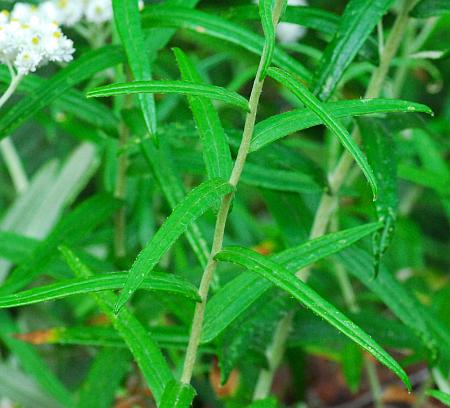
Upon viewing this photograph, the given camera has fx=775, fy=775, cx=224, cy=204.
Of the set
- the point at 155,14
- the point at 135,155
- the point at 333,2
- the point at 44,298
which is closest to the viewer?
the point at 44,298

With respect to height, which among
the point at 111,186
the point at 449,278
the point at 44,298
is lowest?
the point at 44,298

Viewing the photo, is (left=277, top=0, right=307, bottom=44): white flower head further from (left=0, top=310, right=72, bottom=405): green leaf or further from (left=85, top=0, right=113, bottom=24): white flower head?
(left=0, top=310, right=72, bottom=405): green leaf

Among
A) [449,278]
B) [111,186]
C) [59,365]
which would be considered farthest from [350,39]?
[449,278]

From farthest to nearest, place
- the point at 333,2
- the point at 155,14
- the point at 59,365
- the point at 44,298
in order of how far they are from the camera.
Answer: the point at 333,2 < the point at 59,365 < the point at 155,14 < the point at 44,298

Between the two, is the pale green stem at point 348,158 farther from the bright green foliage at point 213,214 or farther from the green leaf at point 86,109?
the green leaf at point 86,109

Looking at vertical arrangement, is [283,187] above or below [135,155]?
below

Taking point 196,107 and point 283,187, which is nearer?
point 196,107

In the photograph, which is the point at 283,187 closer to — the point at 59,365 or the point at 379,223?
the point at 379,223

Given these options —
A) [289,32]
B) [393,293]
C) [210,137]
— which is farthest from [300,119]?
[289,32]
